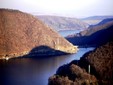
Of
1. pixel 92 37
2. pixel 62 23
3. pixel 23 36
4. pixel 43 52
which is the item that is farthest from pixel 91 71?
pixel 62 23

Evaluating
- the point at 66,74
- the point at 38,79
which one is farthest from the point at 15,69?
the point at 66,74

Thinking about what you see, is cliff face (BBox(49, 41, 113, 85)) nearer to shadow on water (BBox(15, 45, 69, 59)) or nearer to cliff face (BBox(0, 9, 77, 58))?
shadow on water (BBox(15, 45, 69, 59))

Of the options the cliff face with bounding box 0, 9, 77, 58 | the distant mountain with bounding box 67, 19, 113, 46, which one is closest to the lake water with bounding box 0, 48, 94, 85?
the cliff face with bounding box 0, 9, 77, 58

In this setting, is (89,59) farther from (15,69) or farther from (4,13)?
(4,13)

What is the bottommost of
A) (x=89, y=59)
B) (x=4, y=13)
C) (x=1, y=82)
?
(x=1, y=82)

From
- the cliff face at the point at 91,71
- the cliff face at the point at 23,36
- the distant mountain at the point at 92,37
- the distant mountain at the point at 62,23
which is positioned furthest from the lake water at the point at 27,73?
the distant mountain at the point at 62,23

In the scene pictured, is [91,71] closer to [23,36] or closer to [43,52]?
[43,52]

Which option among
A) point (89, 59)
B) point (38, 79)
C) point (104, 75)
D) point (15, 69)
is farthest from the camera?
point (15, 69)

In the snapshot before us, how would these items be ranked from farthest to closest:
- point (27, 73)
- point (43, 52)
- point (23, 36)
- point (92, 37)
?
point (92, 37), point (23, 36), point (43, 52), point (27, 73)
